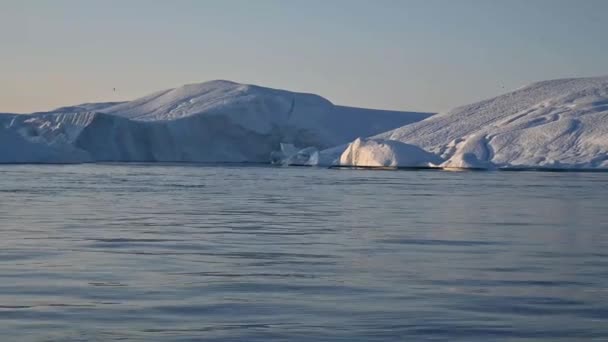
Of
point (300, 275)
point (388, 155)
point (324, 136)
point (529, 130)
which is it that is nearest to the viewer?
point (300, 275)

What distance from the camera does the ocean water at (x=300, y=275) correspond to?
7.02m

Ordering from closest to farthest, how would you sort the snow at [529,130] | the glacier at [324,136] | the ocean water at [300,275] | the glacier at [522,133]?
the ocean water at [300,275] → the glacier at [324,136] → the glacier at [522,133] → the snow at [529,130]

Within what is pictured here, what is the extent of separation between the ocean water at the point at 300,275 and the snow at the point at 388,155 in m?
37.8

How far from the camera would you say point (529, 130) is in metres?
66.5

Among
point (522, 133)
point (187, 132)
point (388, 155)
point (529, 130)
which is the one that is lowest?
point (388, 155)

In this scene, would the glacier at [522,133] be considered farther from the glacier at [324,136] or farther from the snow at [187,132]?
the snow at [187,132]

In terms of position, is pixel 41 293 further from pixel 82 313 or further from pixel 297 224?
pixel 297 224

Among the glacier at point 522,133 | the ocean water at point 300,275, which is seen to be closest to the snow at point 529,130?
the glacier at point 522,133

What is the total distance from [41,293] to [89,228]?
655cm

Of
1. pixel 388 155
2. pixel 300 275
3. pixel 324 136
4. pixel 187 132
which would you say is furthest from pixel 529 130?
pixel 300 275

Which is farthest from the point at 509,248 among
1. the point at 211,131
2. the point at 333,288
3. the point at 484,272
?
the point at 211,131

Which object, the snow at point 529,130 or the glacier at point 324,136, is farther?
the snow at point 529,130

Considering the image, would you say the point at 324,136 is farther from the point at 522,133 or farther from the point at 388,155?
the point at 388,155

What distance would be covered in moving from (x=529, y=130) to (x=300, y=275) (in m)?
58.6
